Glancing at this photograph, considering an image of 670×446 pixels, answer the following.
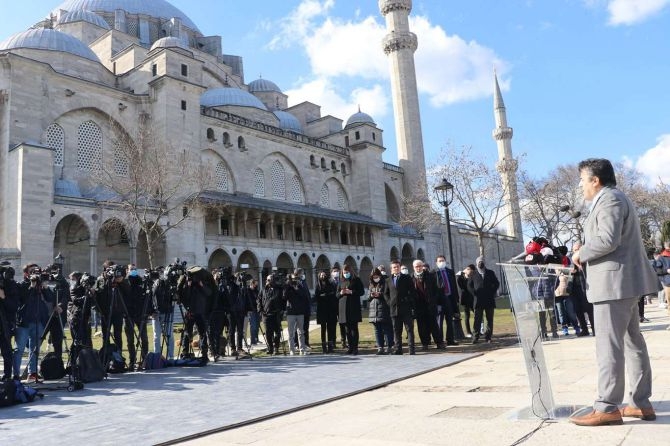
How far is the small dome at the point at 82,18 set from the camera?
4153cm

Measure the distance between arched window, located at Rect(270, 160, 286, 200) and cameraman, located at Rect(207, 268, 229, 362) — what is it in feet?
97.8

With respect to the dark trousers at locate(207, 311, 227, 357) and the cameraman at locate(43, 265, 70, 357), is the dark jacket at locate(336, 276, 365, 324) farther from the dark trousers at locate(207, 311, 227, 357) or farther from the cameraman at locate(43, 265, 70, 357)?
the cameraman at locate(43, 265, 70, 357)

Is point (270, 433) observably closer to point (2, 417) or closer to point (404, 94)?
point (2, 417)

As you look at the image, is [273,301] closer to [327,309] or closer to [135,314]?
[327,309]

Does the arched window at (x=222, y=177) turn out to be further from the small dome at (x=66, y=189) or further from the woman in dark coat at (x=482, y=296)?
the woman in dark coat at (x=482, y=296)

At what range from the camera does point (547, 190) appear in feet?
124

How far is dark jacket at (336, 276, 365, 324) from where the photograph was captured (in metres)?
10.3

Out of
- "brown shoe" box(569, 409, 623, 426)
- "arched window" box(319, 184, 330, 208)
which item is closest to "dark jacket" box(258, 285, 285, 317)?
"brown shoe" box(569, 409, 623, 426)

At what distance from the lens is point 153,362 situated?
8.86 meters

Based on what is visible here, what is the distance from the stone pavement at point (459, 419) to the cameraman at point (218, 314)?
4716mm

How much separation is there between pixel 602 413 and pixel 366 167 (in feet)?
143

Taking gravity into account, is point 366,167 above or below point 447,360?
above

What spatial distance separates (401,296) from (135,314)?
4827mm

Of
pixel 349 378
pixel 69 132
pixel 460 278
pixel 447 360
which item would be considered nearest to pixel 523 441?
pixel 349 378
